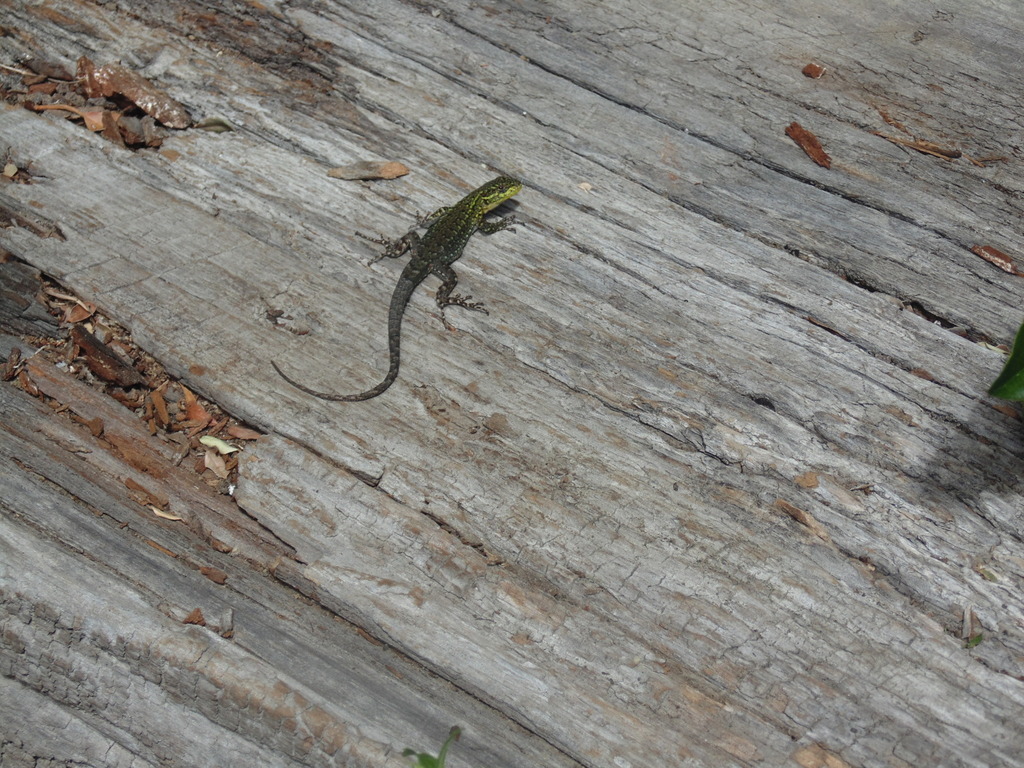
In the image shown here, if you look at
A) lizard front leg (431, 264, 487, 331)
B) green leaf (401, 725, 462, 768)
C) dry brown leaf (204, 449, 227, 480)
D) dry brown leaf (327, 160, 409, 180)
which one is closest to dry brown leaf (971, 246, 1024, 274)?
lizard front leg (431, 264, 487, 331)

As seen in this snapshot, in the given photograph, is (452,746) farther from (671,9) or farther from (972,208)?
(671,9)

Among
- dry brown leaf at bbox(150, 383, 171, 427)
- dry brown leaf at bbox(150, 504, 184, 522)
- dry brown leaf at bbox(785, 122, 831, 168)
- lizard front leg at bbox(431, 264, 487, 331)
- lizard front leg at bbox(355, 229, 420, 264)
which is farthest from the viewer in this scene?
dry brown leaf at bbox(785, 122, 831, 168)

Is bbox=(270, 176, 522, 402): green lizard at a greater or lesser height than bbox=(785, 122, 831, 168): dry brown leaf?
lesser

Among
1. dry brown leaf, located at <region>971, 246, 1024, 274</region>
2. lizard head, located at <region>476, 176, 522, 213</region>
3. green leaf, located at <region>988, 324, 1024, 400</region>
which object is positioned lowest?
lizard head, located at <region>476, 176, 522, 213</region>

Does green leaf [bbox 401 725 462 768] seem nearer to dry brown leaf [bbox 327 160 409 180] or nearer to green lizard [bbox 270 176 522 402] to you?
green lizard [bbox 270 176 522 402]

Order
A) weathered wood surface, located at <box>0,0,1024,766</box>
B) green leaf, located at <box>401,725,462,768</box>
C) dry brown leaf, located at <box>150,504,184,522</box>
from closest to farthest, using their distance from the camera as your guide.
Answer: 1. green leaf, located at <box>401,725,462,768</box>
2. weathered wood surface, located at <box>0,0,1024,766</box>
3. dry brown leaf, located at <box>150,504,184,522</box>

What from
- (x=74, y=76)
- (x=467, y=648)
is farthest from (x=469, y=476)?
(x=74, y=76)

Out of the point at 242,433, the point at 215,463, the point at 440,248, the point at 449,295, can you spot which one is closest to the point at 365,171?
the point at 440,248
